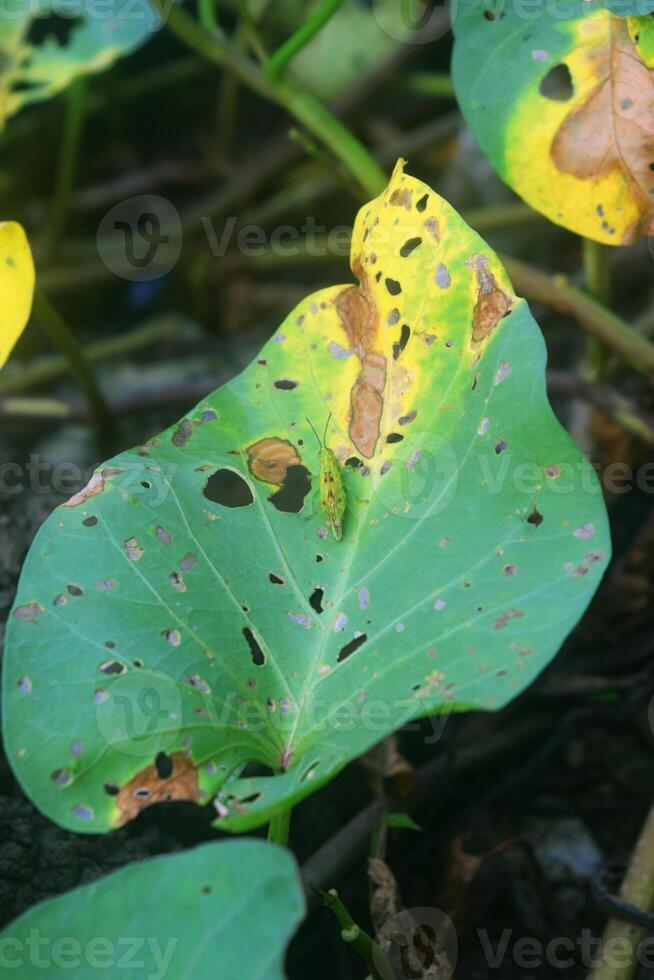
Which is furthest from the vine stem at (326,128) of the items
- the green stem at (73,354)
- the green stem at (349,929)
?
the green stem at (349,929)

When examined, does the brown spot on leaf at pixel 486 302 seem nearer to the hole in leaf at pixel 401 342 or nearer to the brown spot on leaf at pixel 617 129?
the hole in leaf at pixel 401 342

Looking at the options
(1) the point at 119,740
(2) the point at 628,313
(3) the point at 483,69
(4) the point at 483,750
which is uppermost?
(3) the point at 483,69

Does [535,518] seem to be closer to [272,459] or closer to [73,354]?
[272,459]

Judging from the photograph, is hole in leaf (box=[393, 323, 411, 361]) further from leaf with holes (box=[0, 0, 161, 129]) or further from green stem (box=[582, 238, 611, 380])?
leaf with holes (box=[0, 0, 161, 129])

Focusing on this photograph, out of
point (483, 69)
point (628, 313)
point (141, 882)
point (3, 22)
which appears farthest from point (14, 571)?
point (628, 313)

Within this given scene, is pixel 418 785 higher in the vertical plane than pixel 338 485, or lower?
lower

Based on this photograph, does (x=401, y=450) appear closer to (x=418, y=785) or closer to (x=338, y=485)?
(x=338, y=485)
